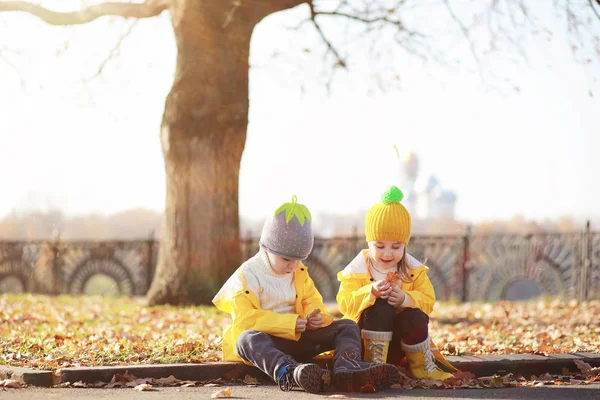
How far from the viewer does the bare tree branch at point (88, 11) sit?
13516 mm

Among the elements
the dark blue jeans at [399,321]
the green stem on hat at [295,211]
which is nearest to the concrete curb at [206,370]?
the dark blue jeans at [399,321]

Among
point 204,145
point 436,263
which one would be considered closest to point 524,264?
point 436,263

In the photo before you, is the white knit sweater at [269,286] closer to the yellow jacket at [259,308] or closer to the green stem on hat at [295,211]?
the yellow jacket at [259,308]

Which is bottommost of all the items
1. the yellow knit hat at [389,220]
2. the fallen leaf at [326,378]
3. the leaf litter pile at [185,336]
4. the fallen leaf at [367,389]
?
the leaf litter pile at [185,336]

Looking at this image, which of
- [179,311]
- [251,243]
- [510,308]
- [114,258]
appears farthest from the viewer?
[114,258]

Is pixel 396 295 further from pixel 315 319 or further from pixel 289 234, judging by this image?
pixel 289 234

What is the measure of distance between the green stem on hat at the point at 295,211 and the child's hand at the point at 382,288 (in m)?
0.64

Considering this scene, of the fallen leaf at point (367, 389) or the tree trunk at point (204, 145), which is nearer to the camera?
the fallen leaf at point (367, 389)

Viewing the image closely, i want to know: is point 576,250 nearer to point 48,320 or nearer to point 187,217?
point 187,217

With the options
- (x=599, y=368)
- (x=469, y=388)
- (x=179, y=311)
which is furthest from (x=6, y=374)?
(x=179, y=311)

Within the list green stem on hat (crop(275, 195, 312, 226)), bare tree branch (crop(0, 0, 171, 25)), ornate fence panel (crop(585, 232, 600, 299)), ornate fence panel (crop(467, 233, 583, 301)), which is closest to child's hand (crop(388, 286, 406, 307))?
green stem on hat (crop(275, 195, 312, 226))

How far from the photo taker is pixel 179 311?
37.7 ft

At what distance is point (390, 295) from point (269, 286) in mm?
809

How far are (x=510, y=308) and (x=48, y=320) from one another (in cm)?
791
